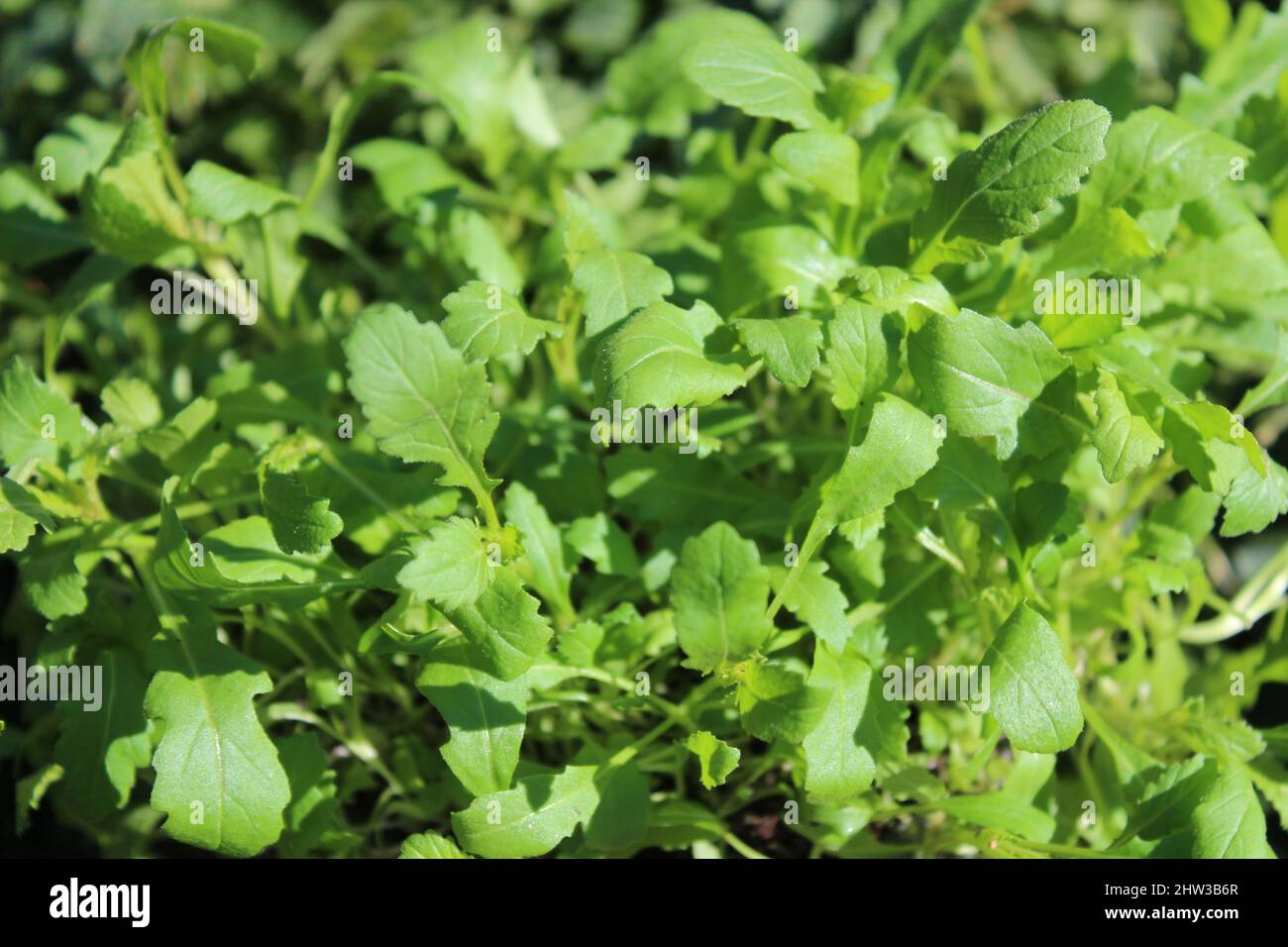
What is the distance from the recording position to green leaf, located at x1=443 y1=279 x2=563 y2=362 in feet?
2.55

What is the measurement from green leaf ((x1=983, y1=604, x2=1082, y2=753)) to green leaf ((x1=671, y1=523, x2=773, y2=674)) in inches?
6.3

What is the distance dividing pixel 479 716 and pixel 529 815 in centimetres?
8

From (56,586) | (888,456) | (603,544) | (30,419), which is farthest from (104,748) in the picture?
(888,456)

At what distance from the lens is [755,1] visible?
147 cm

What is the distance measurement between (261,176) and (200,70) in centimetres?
14

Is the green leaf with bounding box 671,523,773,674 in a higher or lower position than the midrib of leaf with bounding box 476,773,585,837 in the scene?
higher

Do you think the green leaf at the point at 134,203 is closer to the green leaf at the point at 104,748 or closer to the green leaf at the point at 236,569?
the green leaf at the point at 236,569

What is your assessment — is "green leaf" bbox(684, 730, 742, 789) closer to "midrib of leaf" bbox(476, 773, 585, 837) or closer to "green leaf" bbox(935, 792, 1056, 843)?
"midrib of leaf" bbox(476, 773, 585, 837)

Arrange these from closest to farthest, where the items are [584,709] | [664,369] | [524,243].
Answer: [664,369]
[584,709]
[524,243]

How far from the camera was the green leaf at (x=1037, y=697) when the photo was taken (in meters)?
0.75

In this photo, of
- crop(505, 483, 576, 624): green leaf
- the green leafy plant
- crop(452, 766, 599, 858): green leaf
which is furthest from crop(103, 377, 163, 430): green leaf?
crop(452, 766, 599, 858): green leaf
